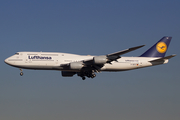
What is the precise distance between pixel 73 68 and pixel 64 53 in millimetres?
4459

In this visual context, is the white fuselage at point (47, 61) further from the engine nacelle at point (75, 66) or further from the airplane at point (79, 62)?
the engine nacelle at point (75, 66)

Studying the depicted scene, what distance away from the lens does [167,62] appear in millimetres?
48031

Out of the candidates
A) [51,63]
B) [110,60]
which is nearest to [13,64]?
[51,63]

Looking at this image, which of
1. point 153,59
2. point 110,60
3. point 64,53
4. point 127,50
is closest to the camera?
point 127,50

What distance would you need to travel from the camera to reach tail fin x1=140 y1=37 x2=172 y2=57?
50253 mm

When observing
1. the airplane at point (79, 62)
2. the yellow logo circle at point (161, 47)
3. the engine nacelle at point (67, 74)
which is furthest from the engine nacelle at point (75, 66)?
the yellow logo circle at point (161, 47)

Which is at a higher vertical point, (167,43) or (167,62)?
(167,43)

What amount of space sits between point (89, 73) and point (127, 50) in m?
9.54

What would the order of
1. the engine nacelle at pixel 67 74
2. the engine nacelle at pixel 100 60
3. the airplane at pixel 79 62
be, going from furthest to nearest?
the engine nacelle at pixel 67 74 → the airplane at pixel 79 62 → the engine nacelle at pixel 100 60

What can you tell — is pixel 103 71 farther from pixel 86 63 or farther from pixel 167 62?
pixel 167 62

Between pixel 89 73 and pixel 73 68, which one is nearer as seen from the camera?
pixel 73 68

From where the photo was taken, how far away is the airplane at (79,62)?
1674 inches

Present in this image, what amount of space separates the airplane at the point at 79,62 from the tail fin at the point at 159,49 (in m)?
2.15

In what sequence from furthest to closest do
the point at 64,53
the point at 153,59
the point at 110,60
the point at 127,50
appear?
the point at 153,59, the point at 64,53, the point at 110,60, the point at 127,50
